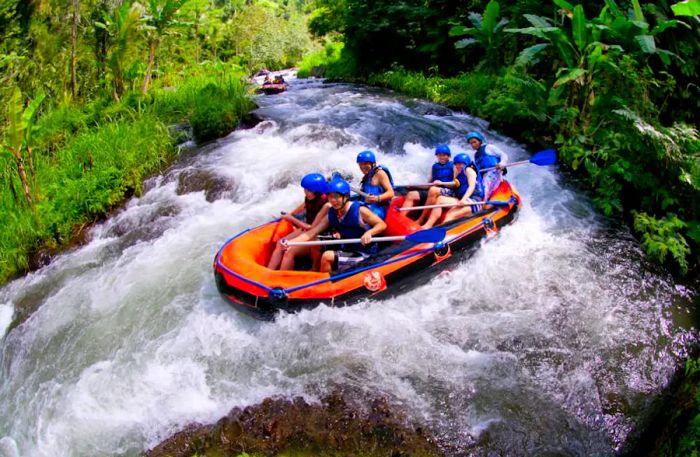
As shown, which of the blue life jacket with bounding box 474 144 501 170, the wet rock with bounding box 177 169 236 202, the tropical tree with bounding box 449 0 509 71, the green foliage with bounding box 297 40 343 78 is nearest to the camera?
the blue life jacket with bounding box 474 144 501 170

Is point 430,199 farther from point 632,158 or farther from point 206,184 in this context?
point 206,184

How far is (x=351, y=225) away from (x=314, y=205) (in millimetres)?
523

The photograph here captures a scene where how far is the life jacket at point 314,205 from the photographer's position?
5.14 m

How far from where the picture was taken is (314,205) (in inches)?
203

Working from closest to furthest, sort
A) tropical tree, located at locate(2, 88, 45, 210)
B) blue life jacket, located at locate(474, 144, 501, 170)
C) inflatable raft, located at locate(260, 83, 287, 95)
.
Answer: tropical tree, located at locate(2, 88, 45, 210)
blue life jacket, located at locate(474, 144, 501, 170)
inflatable raft, located at locate(260, 83, 287, 95)

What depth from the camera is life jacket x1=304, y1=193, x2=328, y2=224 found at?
16.9 feet

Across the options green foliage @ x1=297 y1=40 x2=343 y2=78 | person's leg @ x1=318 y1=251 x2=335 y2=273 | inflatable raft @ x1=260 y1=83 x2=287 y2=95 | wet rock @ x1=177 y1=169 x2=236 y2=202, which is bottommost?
green foliage @ x1=297 y1=40 x2=343 y2=78

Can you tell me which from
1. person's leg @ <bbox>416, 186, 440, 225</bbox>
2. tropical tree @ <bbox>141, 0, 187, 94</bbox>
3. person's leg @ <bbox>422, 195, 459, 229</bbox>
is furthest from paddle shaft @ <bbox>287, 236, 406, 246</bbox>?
tropical tree @ <bbox>141, 0, 187, 94</bbox>

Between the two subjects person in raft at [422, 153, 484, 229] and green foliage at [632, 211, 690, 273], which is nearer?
green foliage at [632, 211, 690, 273]

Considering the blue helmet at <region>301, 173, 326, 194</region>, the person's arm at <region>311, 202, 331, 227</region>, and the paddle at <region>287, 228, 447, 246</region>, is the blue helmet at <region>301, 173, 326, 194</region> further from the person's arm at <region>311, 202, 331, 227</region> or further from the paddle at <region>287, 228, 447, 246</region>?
the paddle at <region>287, 228, 447, 246</region>

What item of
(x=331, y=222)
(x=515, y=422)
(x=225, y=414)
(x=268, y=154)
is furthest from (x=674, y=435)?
(x=268, y=154)

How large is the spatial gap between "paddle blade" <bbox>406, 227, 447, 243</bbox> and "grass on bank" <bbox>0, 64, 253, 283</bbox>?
13.7 ft

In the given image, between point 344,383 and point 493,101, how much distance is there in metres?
6.49

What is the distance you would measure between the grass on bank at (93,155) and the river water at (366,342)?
0.42m
